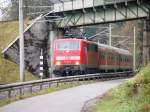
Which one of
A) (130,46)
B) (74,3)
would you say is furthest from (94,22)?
(130,46)

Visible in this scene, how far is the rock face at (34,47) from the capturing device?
53.8 m

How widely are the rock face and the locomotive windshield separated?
902cm

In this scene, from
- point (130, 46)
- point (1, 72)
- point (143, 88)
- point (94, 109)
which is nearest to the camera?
point (143, 88)

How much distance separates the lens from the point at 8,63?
5191 centimetres

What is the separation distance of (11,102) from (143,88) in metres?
9.65

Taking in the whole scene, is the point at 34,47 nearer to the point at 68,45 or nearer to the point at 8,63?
the point at 8,63

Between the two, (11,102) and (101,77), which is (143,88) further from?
(101,77)

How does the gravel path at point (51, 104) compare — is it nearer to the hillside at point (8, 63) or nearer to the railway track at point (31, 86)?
the railway track at point (31, 86)

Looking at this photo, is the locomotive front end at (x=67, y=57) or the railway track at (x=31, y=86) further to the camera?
the locomotive front end at (x=67, y=57)

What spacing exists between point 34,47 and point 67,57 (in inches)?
463

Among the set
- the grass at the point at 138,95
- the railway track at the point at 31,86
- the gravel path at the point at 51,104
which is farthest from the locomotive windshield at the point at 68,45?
the grass at the point at 138,95

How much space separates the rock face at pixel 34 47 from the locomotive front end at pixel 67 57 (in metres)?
9.09

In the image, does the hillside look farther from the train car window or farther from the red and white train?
the train car window

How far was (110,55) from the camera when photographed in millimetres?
53531
